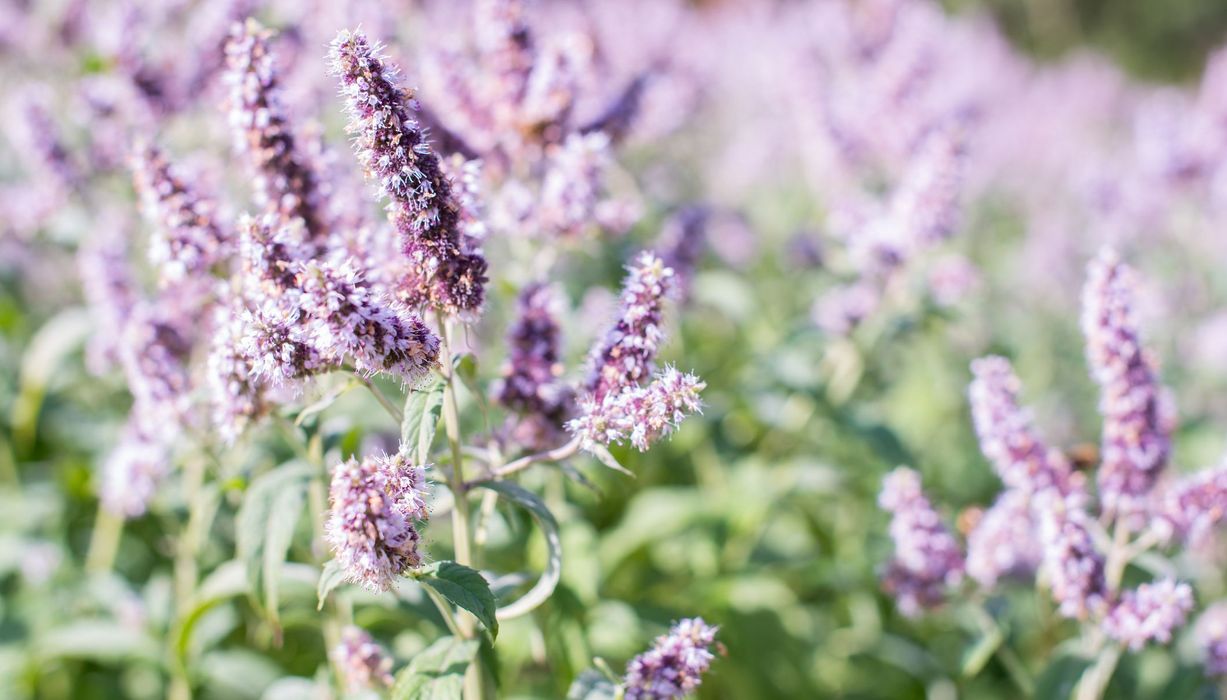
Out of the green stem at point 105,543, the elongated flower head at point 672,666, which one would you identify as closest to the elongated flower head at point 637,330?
the elongated flower head at point 672,666

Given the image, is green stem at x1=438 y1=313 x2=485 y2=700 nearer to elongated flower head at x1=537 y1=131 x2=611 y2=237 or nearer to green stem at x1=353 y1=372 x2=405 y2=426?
green stem at x1=353 y1=372 x2=405 y2=426

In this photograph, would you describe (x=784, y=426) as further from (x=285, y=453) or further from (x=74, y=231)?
(x=74, y=231)

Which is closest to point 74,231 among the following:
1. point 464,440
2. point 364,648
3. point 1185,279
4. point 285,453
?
point 285,453

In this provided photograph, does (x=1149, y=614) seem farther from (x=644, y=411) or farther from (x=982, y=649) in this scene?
(x=644, y=411)

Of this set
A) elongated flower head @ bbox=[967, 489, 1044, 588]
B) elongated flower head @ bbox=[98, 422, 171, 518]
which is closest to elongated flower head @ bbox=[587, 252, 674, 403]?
elongated flower head @ bbox=[967, 489, 1044, 588]

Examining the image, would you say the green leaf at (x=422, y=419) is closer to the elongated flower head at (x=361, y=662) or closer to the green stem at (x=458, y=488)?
the green stem at (x=458, y=488)
